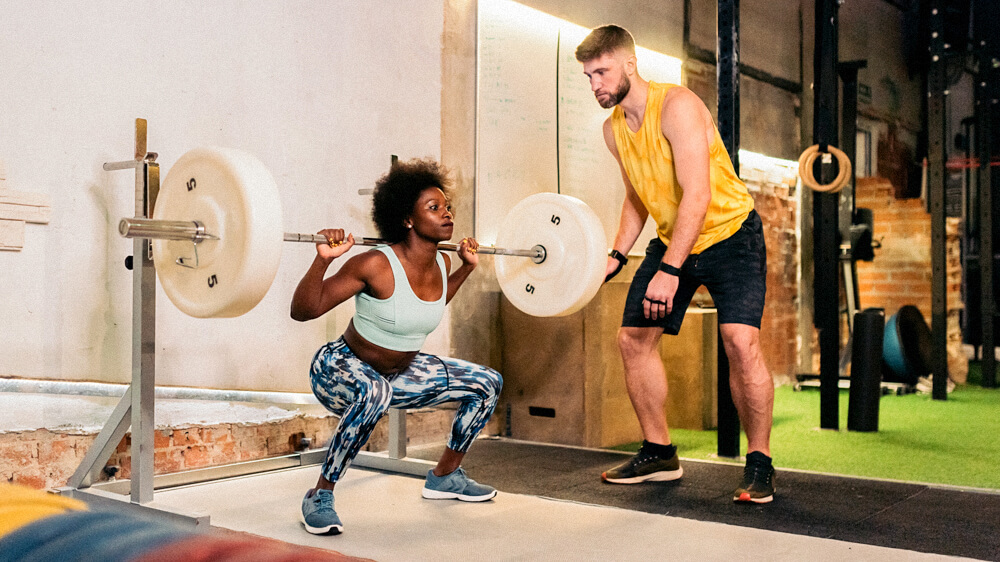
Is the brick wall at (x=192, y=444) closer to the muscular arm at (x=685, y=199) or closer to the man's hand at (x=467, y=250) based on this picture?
the man's hand at (x=467, y=250)

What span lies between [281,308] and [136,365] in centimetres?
87

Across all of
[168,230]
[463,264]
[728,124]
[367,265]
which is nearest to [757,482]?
[463,264]

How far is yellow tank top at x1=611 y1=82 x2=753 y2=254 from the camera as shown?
2883mm

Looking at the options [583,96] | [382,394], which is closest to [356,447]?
[382,394]

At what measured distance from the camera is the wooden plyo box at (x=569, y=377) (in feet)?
12.5

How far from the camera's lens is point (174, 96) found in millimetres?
2996

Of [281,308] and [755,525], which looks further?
[281,308]

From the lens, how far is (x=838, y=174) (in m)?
4.43

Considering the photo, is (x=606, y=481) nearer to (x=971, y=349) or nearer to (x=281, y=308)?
(x=281, y=308)

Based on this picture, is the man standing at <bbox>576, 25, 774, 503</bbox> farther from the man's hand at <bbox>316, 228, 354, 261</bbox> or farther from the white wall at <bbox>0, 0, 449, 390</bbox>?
the white wall at <bbox>0, 0, 449, 390</bbox>

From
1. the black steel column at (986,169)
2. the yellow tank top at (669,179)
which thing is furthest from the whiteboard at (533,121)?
the black steel column at (986,169)

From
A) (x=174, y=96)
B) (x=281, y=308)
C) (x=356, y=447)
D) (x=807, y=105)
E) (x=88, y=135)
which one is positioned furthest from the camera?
(x=807, y=105)

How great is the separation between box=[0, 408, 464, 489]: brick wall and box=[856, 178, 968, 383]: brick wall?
4934 mm

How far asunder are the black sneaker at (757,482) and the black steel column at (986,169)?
4217 millimetres
